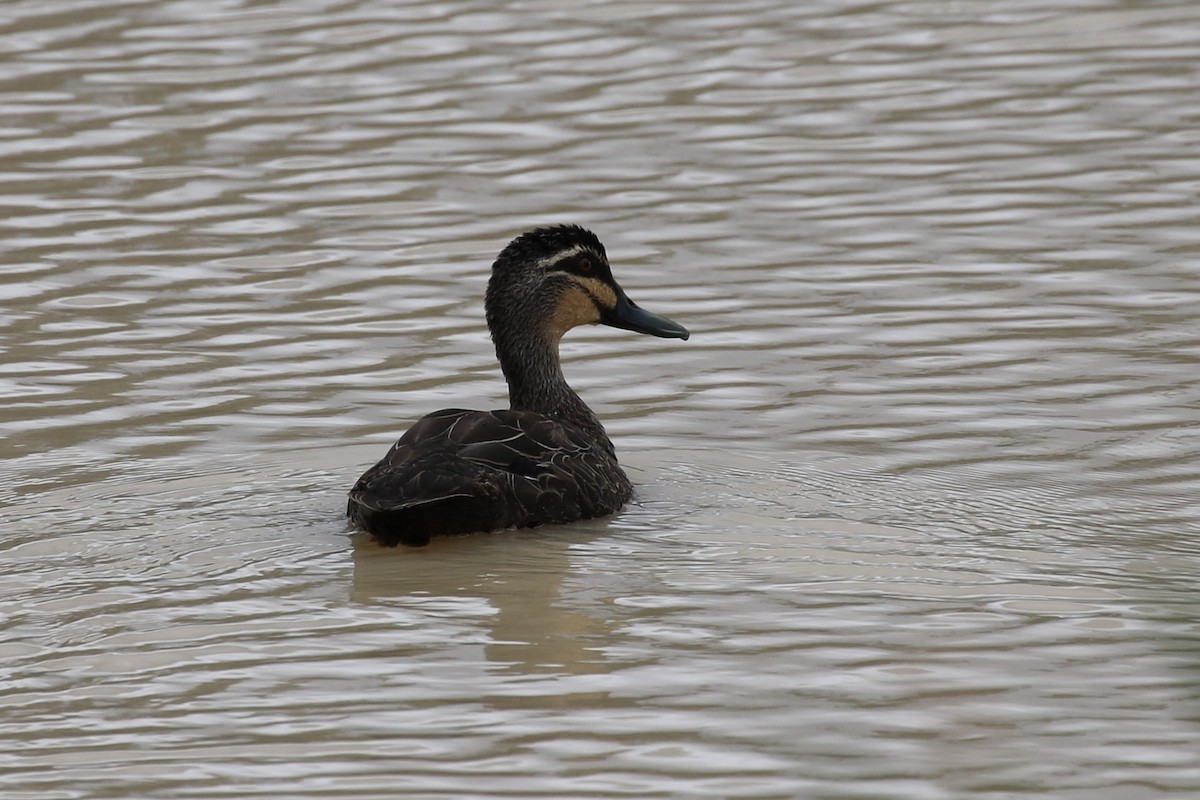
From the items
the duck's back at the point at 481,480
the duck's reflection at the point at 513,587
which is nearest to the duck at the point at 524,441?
the duck's back at the point at 481,480

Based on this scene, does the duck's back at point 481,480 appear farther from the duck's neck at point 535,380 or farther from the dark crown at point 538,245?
the dark crown at point 538,245

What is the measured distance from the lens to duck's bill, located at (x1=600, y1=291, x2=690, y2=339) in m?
11.4

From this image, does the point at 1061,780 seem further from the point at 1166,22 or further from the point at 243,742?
the point at 1166,22

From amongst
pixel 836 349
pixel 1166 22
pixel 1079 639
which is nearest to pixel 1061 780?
pixel 1079 639

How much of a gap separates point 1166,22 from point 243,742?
14122mm

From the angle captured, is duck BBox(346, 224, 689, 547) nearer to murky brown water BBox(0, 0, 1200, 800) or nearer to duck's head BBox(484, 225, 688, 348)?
duck's head BBox(484, 225, 688, 348)

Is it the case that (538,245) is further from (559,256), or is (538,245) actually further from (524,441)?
(524,441)

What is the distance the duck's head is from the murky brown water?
77 cm

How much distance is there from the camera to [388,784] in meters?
6.61

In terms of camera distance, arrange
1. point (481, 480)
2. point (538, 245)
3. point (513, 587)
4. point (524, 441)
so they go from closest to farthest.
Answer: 1. point (513, 587)
2. point (481, 480)
3. point (524, 441)
4. point (538, 245)

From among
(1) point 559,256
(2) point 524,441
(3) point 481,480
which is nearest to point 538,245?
(1) point 559,256

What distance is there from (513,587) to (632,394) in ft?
11.6

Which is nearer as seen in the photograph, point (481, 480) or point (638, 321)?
point (481, 480)

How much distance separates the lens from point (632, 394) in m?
12.2
